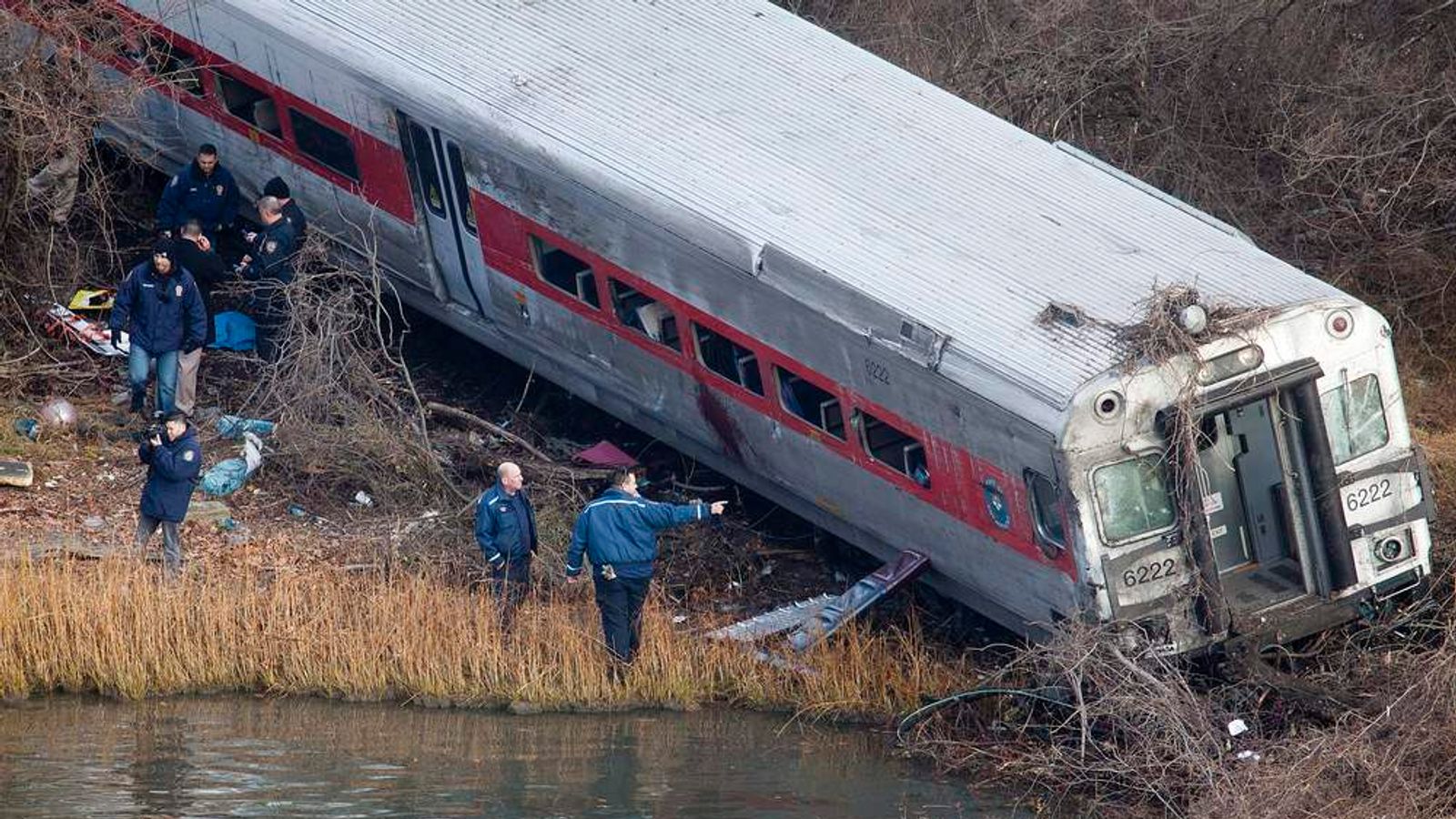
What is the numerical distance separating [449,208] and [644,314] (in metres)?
1.87

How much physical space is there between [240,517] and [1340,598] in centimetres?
709

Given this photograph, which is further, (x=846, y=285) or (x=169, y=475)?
(x=169, y=475)

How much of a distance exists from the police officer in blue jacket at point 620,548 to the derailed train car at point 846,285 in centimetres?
118

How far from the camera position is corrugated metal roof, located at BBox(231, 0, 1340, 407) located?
487 inches

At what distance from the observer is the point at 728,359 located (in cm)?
1360

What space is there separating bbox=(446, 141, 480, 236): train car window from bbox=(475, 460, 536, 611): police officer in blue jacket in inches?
97.0

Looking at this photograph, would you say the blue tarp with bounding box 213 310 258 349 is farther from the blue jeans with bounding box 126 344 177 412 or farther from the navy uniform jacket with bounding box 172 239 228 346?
the blue jeans with bounding box 126 344 177 412

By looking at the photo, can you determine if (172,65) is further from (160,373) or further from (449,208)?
(449,208)

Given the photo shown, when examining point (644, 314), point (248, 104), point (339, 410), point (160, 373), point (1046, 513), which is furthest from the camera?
point (248, 104)

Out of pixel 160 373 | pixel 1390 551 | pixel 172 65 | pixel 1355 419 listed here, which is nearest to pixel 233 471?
pixel 160 373

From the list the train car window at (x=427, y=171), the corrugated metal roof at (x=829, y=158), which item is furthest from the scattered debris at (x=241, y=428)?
the corrugated metal roof at (x=829, y=158)

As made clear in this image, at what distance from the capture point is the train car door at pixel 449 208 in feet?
48.4

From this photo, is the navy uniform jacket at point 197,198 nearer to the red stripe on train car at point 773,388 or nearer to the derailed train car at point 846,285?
the derailed train car at point 846,285

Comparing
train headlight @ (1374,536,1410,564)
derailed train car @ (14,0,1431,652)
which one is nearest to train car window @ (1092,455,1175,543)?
derailed train car @ (14,0,1431,652)
